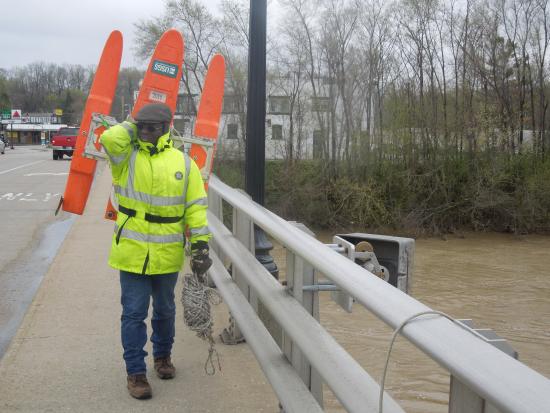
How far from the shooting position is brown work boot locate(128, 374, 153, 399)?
4043 mm

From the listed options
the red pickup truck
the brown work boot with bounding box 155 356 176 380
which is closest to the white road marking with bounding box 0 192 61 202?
the brown work boot with bounding box 155 356 176 380

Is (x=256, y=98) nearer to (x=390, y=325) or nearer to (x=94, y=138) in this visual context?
(x=94, y=138)

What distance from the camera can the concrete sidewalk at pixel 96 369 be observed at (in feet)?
13.1

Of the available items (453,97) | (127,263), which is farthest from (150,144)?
(453,97)

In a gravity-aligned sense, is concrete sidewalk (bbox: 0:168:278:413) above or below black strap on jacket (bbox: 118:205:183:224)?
below

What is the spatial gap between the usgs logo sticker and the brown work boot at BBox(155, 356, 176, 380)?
2.64 m

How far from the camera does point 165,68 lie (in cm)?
596

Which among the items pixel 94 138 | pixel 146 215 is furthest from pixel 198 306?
pixel 94 138

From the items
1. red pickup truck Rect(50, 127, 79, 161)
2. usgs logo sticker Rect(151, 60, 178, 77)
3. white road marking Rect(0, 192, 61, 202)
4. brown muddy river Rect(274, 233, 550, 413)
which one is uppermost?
red pickup truck Rect(50, 127, 79, 161)

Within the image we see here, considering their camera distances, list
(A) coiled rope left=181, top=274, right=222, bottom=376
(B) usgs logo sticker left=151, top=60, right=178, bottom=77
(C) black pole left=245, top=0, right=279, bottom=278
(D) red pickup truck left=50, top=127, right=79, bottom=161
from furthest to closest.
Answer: (D) red pickup truck left=50, top=127, right=79, bottom=161
(C) black pole left=245, top=0, right=279, bottom=278
(B) usgs logo sticker left=151, top=60, right=178, bottom=77
(A) coiled rope left=181, top=274, right=222, bottom=376

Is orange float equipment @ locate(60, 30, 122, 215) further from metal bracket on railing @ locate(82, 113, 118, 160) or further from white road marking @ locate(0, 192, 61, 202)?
white road marking @ locate(0, 192, 61, 202)

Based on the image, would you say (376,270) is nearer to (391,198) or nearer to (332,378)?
(332,378)

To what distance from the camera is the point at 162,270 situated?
410 cm

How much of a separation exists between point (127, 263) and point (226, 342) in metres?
1.39
